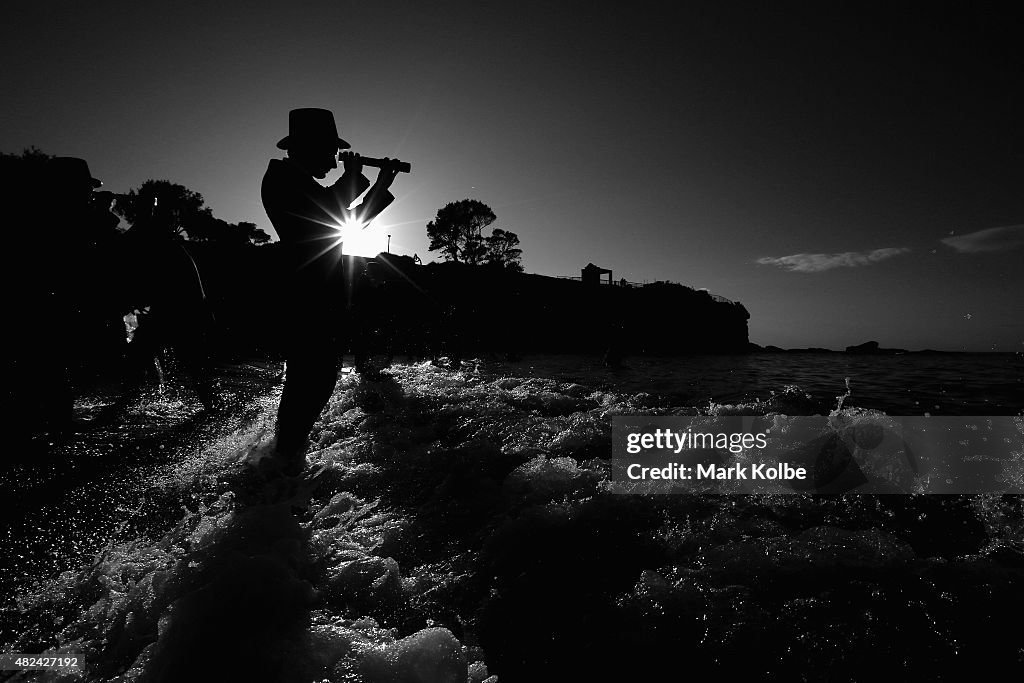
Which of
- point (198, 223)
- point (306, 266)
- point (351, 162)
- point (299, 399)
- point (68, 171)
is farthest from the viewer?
point (198, 223)

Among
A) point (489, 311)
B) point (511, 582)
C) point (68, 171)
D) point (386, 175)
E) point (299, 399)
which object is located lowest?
point (511, 582)

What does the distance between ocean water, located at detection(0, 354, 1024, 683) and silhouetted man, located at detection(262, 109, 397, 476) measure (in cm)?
57

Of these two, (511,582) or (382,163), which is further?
(382,163)

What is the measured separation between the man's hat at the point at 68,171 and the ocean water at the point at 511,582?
3.79 metres

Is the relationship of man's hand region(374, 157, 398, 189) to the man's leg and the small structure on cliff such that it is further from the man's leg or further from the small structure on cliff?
the small structure on cliff

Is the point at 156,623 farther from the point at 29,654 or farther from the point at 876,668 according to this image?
the point at 876,668

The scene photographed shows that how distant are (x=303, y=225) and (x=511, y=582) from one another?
10.3ft

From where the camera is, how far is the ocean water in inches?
49.6

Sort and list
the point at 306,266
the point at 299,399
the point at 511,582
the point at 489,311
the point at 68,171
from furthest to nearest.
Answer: the point at 489,311, the point at 68,171, the point at 299,399, the point at 306,266, the point at 511,582

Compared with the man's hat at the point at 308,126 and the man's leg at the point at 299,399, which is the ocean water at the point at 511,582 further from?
the man's hat at the point at 308,126

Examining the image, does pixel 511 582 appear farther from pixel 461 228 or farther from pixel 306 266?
pixel 461 228

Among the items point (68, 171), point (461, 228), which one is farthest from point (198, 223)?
point (68, 171)

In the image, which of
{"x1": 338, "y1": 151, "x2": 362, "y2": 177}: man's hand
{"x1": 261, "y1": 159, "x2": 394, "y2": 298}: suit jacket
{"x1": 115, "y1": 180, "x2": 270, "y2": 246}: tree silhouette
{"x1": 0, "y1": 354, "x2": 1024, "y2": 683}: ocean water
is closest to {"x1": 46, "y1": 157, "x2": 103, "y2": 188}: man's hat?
{"x1": 261, "y1": 159, "x2": 394, "y2": 298}: suit jacket

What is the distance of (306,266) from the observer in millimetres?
3195
